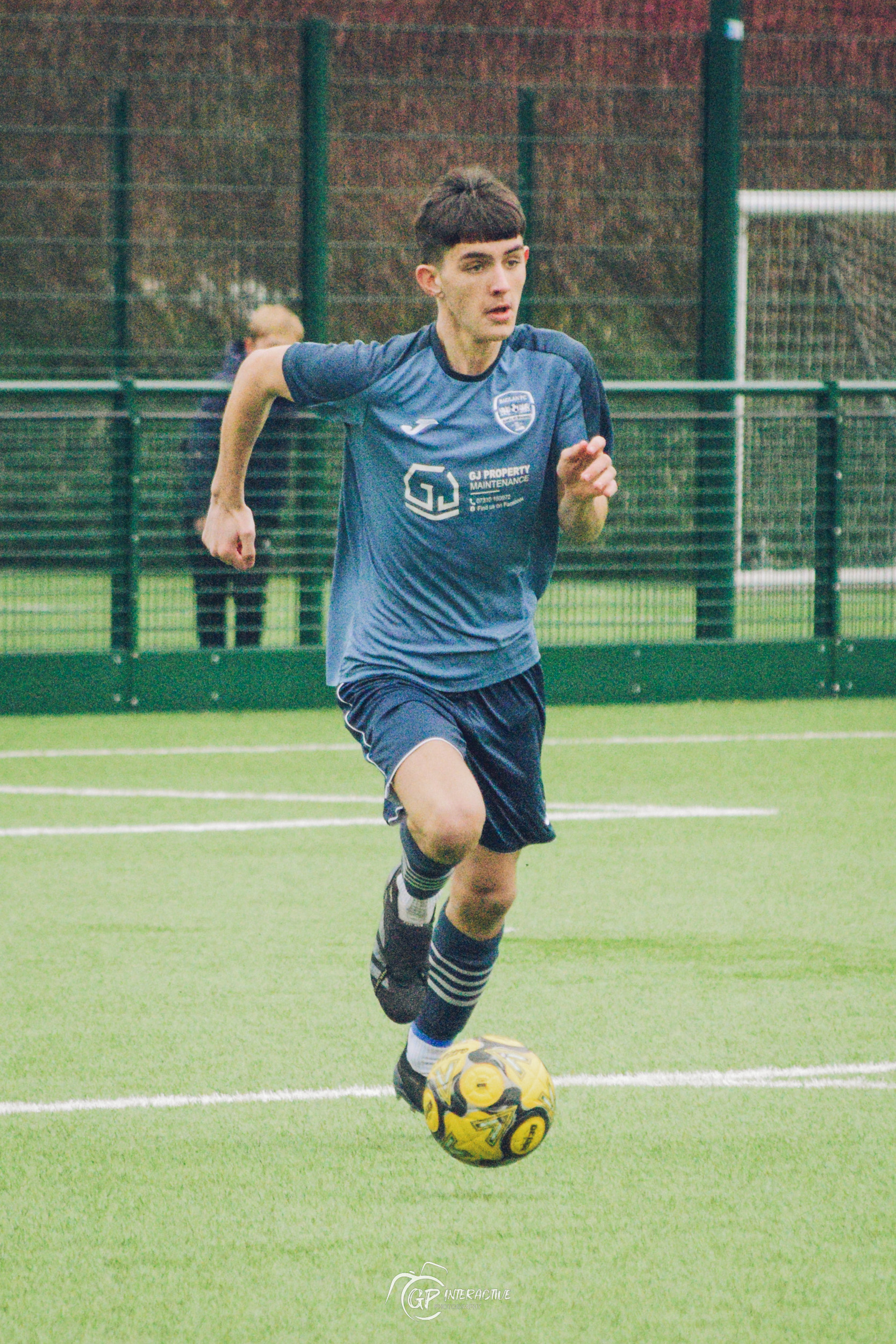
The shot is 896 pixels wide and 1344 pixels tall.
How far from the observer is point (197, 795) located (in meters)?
8.95

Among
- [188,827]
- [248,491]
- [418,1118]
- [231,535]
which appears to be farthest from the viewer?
[248,491]

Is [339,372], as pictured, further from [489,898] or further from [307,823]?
[307,823]

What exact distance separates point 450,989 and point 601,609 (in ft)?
23.5

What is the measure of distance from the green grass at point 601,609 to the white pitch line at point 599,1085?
21.3ft

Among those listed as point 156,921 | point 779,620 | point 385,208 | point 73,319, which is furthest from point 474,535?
point 73,319

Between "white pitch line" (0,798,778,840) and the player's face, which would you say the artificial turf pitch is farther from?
the player's face

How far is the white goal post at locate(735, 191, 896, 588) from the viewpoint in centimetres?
1209

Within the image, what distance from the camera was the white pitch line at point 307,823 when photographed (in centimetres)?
815

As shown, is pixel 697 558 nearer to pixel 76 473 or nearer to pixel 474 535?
pixel 76 473

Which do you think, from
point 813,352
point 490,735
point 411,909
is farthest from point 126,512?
point 813,352

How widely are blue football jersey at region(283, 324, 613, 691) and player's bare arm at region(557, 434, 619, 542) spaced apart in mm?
140

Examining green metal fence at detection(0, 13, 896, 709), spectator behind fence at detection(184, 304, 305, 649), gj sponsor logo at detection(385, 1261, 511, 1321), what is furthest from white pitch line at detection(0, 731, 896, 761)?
gj sponsor logo at detection(385, 1261, 511, 1321)

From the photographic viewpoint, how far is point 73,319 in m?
21.4

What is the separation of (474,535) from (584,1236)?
5.15 feet
